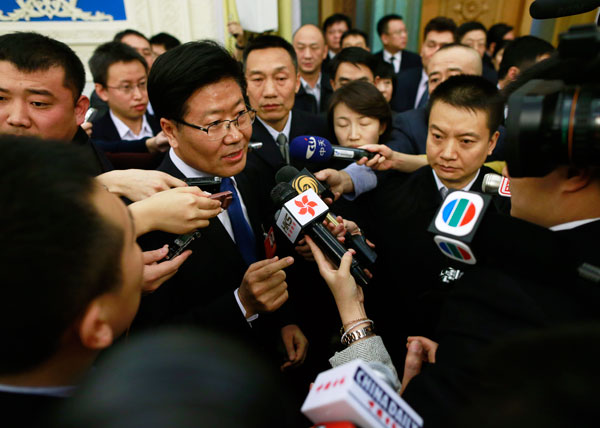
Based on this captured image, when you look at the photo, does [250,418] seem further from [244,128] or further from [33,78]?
[33,78]

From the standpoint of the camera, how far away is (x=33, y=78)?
1344 millimetres

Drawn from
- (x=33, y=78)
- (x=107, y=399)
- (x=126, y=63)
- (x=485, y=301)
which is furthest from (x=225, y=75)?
(x=126, y=63)

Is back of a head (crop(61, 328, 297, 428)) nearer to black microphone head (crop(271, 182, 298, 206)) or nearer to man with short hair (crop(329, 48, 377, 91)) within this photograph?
black microphone head (crop(271, 182, 298, 206))

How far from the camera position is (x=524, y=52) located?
2.96 metres

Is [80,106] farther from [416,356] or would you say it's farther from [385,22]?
[385,22]

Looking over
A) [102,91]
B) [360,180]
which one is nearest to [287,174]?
[360,180]

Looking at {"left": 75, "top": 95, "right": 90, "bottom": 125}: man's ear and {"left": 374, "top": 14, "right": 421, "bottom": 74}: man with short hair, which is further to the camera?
{"left": 374, "top": 14, "right": 421, "bottom": 74}: man with short hair

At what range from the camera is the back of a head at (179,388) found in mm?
324

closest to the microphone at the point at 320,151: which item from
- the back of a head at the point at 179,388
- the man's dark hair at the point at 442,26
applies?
the back of a head at the point at 179,388

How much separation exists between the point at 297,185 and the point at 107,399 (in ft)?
3.25

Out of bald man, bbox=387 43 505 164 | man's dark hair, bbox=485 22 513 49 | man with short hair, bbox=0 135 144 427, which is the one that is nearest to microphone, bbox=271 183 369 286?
man with short hair, bbox=0 135 144 427

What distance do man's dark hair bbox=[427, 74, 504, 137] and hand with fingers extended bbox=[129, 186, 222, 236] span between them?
1119 mm

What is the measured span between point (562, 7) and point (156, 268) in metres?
1.11

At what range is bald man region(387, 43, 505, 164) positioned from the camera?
2.25 meters
